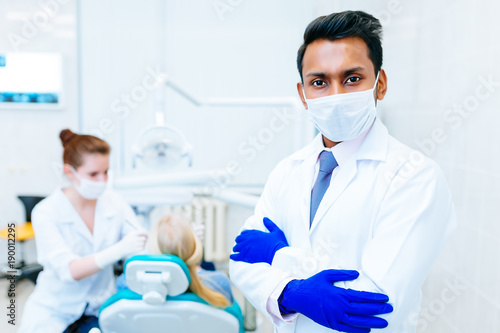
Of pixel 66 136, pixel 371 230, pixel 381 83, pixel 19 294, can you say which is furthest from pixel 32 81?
pixel 371 230

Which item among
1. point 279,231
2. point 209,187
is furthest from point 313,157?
point 209,187

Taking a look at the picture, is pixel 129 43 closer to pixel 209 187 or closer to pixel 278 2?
pixel 278 2

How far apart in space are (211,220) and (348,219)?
2327 millimetres

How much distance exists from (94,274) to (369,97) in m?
1.29

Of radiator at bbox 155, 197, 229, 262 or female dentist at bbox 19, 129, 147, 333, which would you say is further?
radiator at bbox 155, 197, 229, 262

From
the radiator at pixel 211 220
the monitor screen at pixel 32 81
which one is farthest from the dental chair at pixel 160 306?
the monitor screen at pixel 32 81

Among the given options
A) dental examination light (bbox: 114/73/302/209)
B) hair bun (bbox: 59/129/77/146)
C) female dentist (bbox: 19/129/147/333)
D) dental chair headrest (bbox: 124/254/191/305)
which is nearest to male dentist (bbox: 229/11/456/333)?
dental chair headrest (bbox: 124/254/191/305)

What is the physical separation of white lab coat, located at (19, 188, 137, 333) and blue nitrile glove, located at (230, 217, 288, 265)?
2.75 ft

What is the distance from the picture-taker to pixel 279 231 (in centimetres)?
108

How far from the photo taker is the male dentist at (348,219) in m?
0.85

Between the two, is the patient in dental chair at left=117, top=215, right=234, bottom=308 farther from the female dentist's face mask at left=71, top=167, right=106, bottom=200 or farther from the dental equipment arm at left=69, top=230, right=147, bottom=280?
the female dentist's face mask at left=71, top=167, right=106, bottom=200

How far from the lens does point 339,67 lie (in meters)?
0.95

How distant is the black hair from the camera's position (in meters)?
0.96

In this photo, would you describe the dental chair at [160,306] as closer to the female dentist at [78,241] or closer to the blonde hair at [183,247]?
the blonde hair at [183,247]
